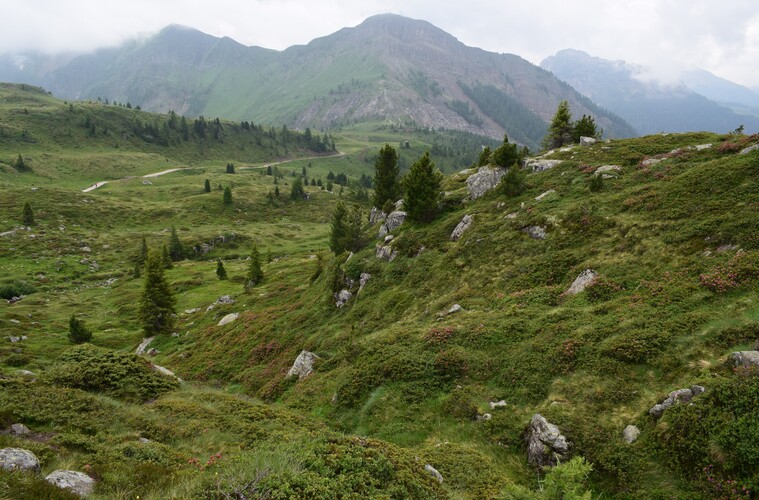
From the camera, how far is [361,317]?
3503 cm

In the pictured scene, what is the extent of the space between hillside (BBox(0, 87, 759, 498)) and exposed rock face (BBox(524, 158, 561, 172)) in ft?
1.04

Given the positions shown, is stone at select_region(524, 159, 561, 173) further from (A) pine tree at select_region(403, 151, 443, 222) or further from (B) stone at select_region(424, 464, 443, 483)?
(B) stone at select_region(424, 464, 443, 483)

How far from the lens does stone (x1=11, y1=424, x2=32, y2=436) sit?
12.2 meters

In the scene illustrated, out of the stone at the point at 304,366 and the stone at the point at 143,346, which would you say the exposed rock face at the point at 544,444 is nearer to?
the stone at the point at 304,366

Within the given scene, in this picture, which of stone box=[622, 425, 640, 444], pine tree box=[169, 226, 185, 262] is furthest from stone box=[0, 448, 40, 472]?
pine tree box=[169, 226, 185, 262]

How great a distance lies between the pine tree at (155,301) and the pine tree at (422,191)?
3724 centimetres

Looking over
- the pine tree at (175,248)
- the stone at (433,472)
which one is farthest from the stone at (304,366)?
the pine tree at (175,248)

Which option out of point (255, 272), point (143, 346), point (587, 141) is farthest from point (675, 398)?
point (255, 272)

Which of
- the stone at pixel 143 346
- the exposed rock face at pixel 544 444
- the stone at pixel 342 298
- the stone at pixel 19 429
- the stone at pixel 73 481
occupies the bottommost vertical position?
the stone at pixel 143 346

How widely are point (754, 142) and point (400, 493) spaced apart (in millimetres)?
40422

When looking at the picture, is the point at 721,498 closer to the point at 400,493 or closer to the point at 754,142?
the point at 400,493

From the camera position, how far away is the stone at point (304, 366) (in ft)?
93.2

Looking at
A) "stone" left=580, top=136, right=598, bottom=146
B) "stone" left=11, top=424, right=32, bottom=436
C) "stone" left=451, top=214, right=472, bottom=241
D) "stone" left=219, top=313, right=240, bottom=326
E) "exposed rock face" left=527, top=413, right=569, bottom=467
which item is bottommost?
"stone" left=219, top=313, right=240, bottom=326

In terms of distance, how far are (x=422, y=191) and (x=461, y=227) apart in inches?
323
